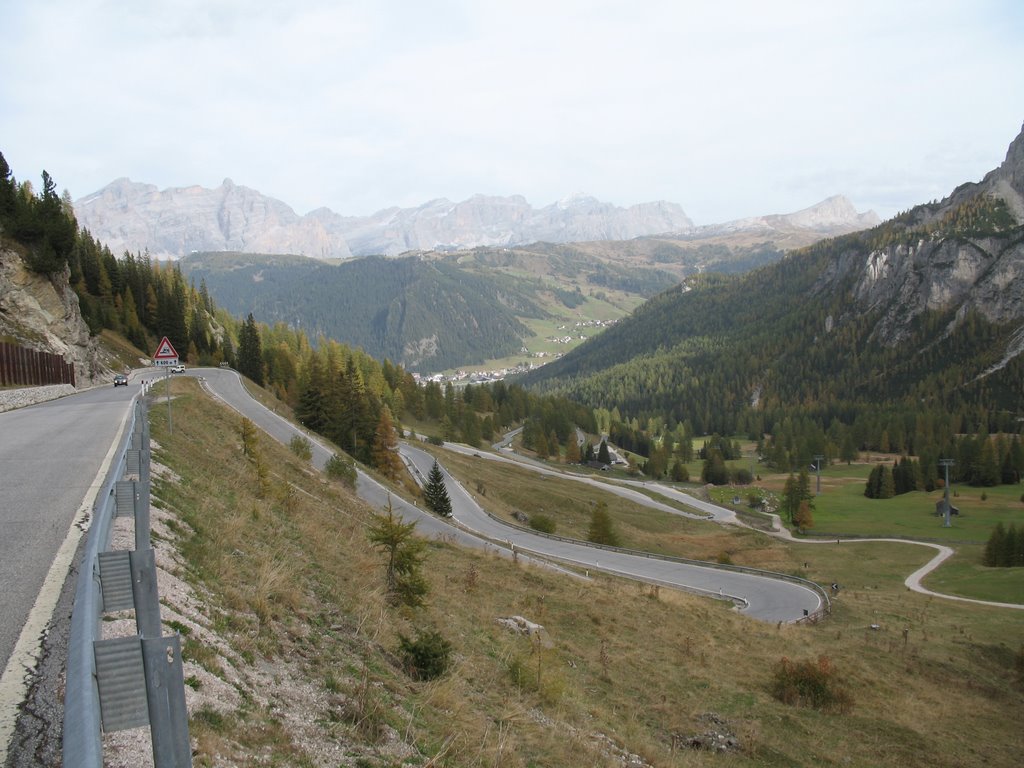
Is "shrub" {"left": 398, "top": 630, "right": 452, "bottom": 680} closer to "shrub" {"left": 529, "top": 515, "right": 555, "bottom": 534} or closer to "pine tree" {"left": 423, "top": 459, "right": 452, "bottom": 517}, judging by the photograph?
"pine tree" {"left": 423, "top": 459, "right": 452, "bottom": 517}

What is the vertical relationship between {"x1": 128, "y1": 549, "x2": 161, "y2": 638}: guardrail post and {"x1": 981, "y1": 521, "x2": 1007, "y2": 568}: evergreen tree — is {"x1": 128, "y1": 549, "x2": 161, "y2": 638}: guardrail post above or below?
above

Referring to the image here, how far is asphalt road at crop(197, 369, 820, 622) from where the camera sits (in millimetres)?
41625

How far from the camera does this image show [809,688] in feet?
70.9

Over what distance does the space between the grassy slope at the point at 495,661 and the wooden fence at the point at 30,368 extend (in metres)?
9.54

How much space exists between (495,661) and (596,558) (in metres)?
34.3

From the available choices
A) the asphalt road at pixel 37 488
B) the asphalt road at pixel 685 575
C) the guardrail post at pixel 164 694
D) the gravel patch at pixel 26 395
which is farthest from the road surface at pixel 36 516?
the asphalt road at pixel 685 575

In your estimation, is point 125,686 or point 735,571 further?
point 735,571

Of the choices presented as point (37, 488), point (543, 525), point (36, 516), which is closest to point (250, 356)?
point (543, 525)

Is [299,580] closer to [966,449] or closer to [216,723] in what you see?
[216,723]

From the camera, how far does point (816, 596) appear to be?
43375mm

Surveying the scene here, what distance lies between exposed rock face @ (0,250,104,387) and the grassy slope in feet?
47.4

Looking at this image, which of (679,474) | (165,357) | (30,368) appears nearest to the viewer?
(165,357)

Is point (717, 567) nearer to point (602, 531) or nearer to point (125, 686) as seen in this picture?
point (602, 531)

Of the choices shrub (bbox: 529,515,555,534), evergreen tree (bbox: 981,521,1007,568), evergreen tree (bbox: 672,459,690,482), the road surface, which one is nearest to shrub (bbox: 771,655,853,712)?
the road surface
